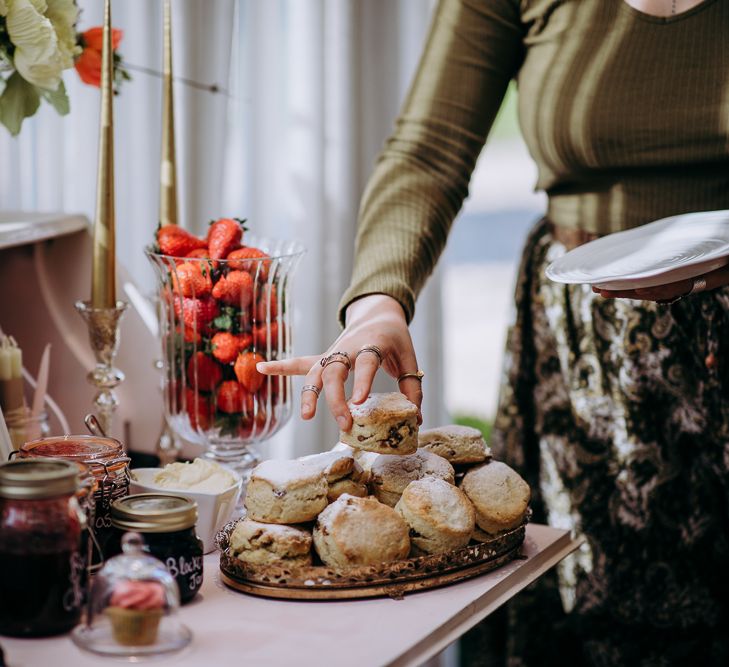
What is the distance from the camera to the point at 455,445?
3.30 feet

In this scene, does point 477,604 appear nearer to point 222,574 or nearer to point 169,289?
point 222,574

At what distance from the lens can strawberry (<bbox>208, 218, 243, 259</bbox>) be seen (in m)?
1.10

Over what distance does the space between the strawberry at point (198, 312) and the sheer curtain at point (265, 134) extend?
2.73 feet

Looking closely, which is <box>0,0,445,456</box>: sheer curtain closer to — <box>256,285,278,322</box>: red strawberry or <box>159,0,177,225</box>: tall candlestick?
<box>159,0,177,225</box>: tall candlestick

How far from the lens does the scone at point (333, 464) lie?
91 cm

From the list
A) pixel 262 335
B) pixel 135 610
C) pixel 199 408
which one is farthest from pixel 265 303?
pixel 135 610

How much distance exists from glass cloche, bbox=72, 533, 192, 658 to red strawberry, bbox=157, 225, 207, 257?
Result: 0.48m

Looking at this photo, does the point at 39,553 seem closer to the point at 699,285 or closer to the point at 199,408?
the point at 199,408

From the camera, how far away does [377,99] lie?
2623 millimetres

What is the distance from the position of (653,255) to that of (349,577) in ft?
1.79

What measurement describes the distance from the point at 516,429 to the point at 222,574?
736mm

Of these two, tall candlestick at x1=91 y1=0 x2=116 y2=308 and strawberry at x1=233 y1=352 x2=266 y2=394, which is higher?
tall candlestick at x1=91 y1=0 x2=116 y2=308

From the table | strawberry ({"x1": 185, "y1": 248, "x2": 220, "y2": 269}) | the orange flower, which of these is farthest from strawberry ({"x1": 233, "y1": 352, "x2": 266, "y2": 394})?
the orange flower

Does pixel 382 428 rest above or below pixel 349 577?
above
